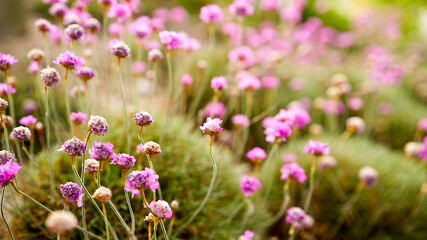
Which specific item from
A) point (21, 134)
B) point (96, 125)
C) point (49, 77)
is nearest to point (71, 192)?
point (96, 125)

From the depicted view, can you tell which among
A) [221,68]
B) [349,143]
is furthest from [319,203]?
[221,68]

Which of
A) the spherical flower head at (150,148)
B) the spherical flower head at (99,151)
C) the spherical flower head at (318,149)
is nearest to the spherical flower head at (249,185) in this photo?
the spherical flower head at (318,149)

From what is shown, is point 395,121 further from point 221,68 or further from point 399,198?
point 221,68

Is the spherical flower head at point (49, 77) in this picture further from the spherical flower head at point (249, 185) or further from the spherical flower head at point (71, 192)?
the spherical flower head at point (249, 185)

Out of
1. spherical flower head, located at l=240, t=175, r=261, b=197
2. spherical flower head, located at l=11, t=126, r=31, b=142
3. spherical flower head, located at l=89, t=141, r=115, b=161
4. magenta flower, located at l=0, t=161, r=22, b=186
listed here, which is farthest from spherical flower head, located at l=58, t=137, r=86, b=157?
spherical flower head, located at l=240, t=175, r=261, b=197

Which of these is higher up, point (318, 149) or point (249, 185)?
point (318, 149)

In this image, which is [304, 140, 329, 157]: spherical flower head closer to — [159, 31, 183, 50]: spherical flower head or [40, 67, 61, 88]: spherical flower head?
[159, 31, 183, 50]: spherical flower head

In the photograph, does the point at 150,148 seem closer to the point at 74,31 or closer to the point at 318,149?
the point at 74,31

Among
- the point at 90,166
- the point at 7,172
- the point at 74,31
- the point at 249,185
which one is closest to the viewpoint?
the point at 7,172
